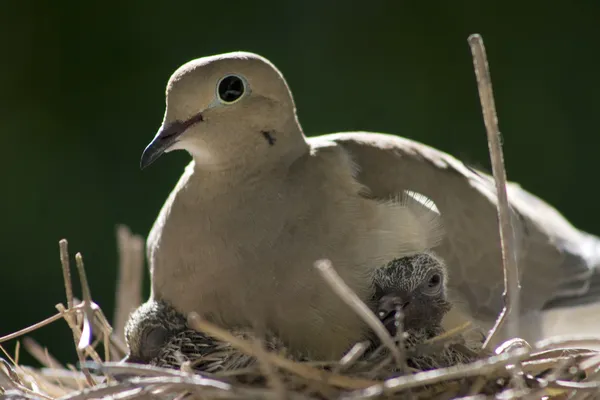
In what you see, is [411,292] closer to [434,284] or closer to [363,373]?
[434,284]

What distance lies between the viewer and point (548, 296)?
2455mm

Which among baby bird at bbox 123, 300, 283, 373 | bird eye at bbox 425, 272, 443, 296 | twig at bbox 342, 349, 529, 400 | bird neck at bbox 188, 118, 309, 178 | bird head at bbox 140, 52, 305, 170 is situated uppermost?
bird head at bbox 140, 52, 305, 170

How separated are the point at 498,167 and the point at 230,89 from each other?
0.61 meters

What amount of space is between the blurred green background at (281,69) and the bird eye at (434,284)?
1.68 metres

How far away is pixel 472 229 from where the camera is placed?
7.78 ft

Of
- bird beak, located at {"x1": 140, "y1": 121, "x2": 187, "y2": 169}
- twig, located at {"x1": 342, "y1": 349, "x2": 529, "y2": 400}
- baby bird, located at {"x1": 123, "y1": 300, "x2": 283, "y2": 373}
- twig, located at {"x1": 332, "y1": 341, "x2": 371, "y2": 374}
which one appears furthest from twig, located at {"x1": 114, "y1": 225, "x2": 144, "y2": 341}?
twig, located at {"x1": 342, "y1": 349, "x2": 529, "y2": 400}

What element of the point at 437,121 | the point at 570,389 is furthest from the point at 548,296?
the point at 437,121

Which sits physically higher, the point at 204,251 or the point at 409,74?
the point at 409,74

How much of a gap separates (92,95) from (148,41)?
0.91ft

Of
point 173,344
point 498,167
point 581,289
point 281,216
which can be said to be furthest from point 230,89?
point 581,289

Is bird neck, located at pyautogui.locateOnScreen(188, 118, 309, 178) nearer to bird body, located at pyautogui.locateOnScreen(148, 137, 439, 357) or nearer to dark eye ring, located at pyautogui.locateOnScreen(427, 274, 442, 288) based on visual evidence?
bird body, located at pyautogui.locateOnScreen(148, 137, 439, 357)

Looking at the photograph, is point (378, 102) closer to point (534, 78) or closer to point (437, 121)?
point (437, 121)

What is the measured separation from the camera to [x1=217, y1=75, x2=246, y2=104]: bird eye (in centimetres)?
207

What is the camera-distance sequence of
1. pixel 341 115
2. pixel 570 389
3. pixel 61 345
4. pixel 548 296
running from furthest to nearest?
1. pixel 341 115
2. pixel 61 345
3. pixel 548 296
4. pixel 570 389
